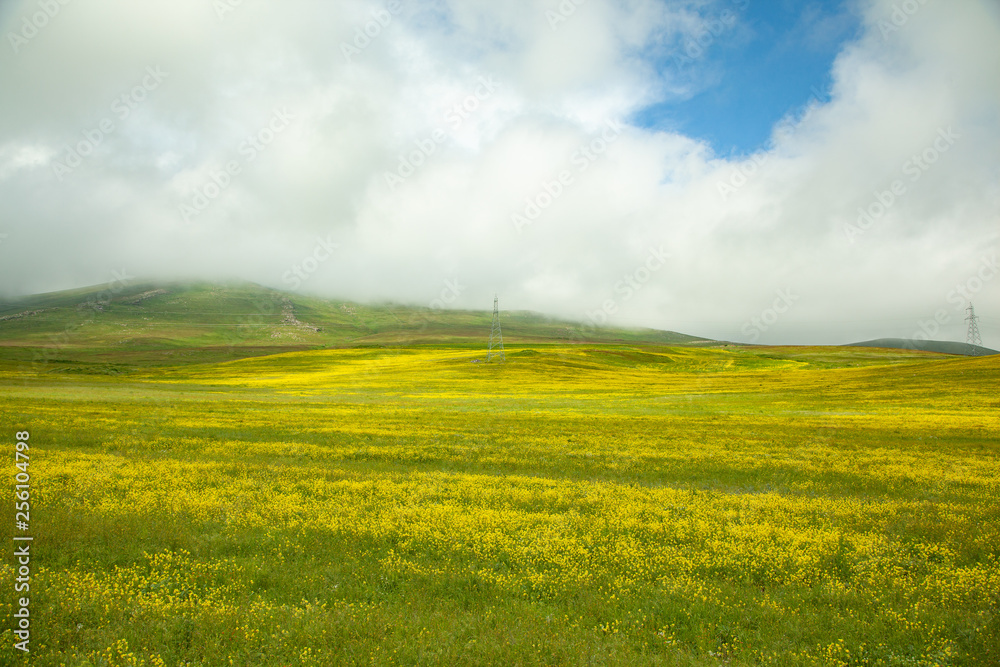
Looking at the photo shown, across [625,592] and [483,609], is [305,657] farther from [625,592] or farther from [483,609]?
[625,592]

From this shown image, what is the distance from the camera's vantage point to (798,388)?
63969 millimetres

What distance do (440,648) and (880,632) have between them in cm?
817

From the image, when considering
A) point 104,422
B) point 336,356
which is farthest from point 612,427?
point 336,356

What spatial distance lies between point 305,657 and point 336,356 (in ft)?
389

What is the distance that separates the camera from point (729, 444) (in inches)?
1102

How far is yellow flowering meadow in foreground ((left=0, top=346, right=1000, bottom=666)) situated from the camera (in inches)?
328

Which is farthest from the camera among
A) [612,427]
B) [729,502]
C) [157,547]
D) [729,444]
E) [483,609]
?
[612,427]

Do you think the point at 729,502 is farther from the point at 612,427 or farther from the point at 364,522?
the point at 612,427

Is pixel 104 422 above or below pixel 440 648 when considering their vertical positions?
below

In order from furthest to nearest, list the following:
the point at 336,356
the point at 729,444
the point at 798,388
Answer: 1. the point at 336,356
2. the point at 798,388
3. the point at 729,444

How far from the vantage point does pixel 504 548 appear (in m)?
12.0

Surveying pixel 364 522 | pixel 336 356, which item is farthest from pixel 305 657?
pixel 336 356

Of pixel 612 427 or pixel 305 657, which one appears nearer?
pixel 305 657

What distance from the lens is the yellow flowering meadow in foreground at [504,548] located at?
8.32 meters
